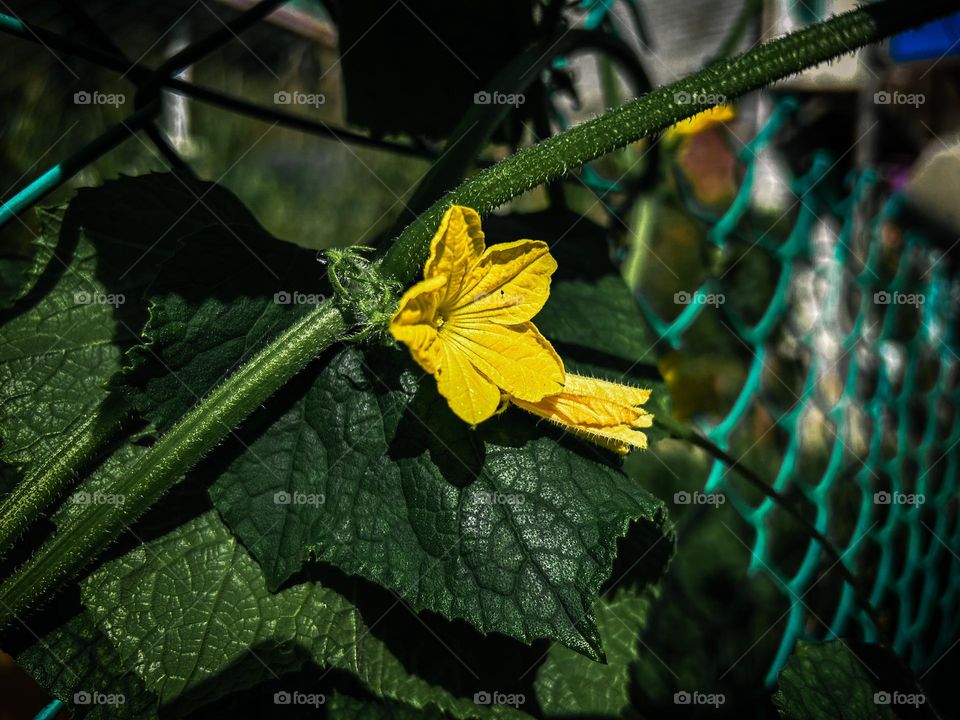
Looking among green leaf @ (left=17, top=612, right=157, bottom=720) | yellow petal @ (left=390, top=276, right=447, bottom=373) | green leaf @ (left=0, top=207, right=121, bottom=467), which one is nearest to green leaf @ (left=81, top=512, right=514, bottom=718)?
green leaf @ (left=17, top=612, right=157, bottom=720)

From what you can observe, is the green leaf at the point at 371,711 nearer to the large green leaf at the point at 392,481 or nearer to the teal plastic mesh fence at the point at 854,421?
the large green leaf at the point at 392,481

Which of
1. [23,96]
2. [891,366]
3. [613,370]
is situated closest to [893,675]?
[613,370]

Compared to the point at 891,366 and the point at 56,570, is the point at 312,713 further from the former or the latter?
the point at 891,366

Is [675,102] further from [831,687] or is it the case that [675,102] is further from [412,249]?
[831,687]

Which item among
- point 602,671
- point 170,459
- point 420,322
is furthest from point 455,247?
point 602,671

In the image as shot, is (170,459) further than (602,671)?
No

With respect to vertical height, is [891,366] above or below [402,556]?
below

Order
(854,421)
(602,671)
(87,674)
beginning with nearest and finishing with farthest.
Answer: (87,674)
(602,671)
(854,421)
